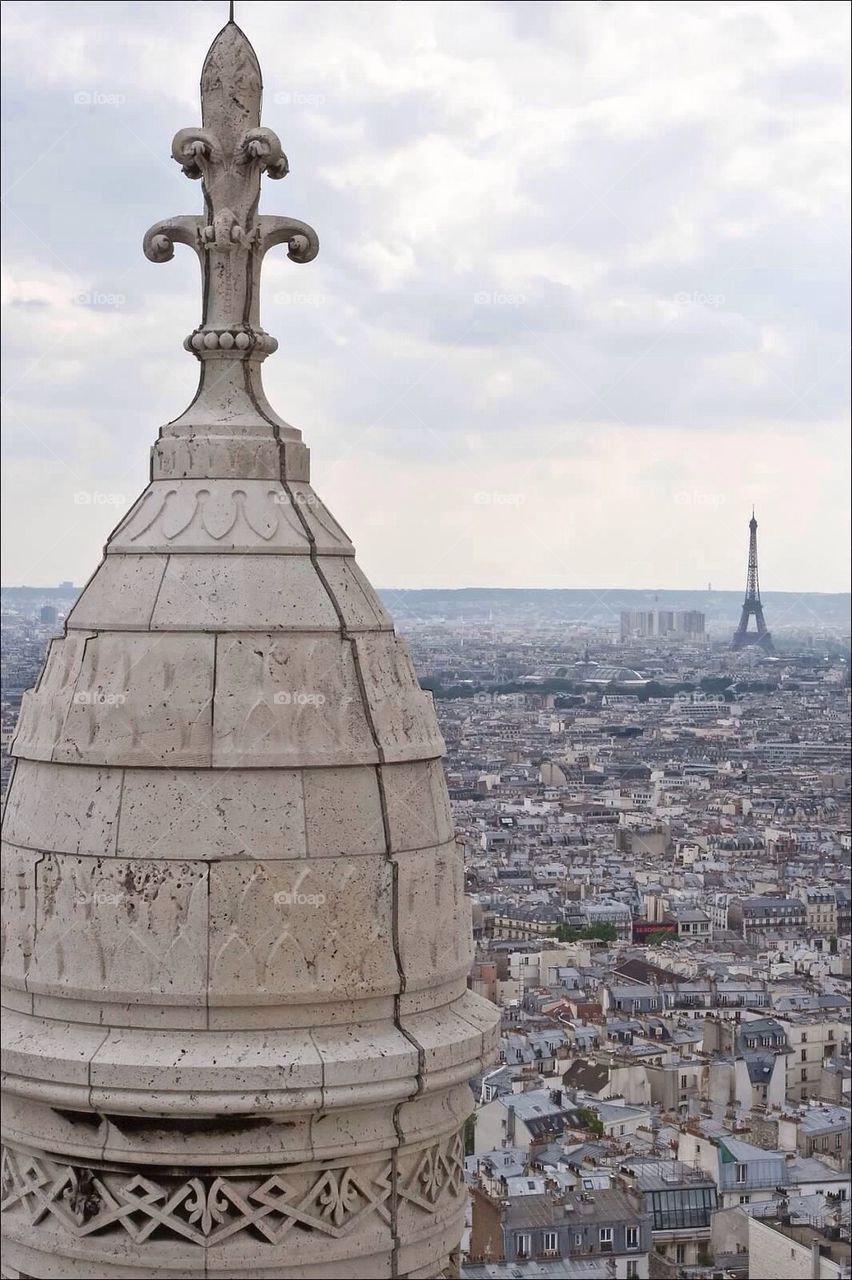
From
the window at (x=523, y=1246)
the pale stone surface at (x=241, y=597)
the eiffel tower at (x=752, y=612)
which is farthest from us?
the eiffel tower at (x=752, y=612)

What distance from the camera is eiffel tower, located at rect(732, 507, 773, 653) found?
1441 inches

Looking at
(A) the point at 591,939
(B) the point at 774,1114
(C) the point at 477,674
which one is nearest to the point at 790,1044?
(B) the point at 774,1114

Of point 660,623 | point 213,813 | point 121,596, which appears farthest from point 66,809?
point 660,623

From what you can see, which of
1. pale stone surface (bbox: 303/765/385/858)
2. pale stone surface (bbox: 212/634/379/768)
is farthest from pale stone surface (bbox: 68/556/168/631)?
pale stone surface (bbox: 303/765/385/858)

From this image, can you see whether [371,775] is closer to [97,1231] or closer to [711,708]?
[97,1231]

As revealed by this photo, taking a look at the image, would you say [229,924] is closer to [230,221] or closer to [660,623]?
[230,221]

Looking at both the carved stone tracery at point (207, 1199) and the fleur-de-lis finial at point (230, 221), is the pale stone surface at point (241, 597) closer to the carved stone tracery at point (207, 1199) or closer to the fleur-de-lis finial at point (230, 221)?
the fleur-de-lis finial at point (230, 221)

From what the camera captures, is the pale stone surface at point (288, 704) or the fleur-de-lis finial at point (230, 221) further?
the fleur-de-lis finial at point (230, 221)

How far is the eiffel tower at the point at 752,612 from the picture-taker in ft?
120

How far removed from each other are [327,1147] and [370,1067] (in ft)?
0.51

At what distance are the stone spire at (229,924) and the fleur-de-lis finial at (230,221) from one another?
0.25m

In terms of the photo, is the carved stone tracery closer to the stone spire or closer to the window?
the stone spire

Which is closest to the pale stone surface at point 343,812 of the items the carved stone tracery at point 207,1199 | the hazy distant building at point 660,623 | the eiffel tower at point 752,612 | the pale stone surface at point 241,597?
the pale stone surface at point 241,597

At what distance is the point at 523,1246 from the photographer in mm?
28047
